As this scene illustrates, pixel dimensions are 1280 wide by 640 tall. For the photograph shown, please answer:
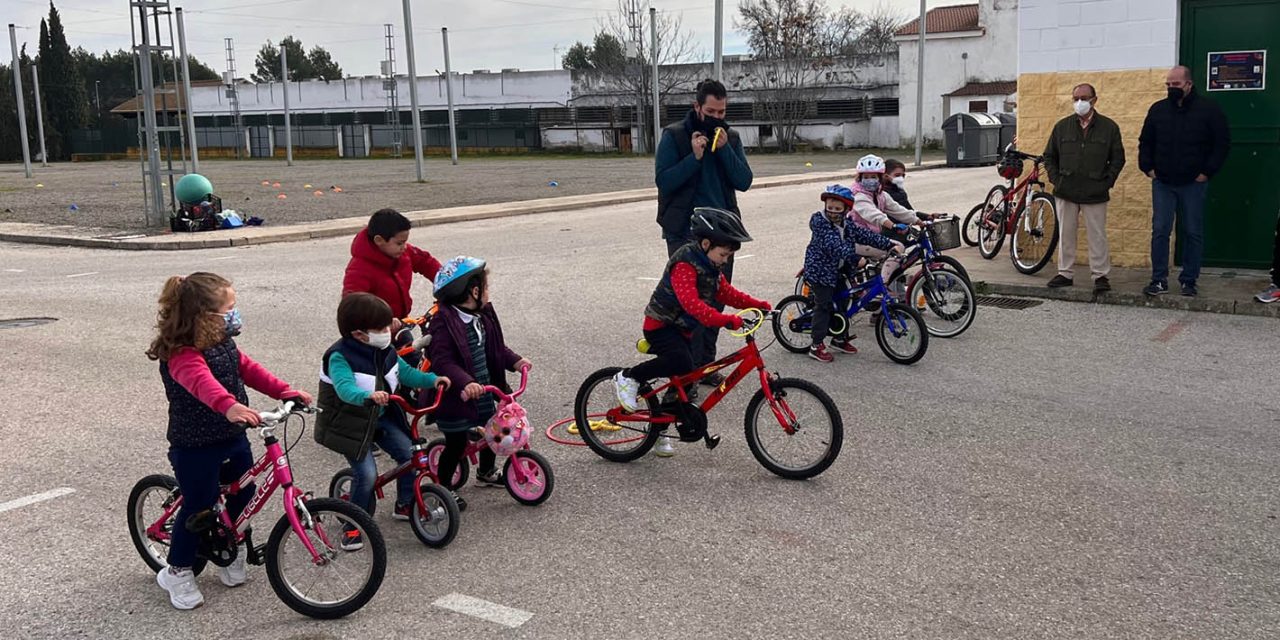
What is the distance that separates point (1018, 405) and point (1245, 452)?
55.2 inches

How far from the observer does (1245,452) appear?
242 inches

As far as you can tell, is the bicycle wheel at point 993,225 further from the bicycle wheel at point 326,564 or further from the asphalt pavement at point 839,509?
the bicycle wheel at point 326,564

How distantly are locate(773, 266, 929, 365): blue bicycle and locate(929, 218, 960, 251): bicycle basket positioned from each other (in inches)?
32.5

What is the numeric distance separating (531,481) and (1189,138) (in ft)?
23.9

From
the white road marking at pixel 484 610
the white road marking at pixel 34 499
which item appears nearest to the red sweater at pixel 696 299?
the white road marking at pixel 484 610

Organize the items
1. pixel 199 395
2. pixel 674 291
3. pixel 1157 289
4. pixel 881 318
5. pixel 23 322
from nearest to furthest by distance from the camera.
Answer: pixel 199 395
pixel 674 291
pixel 881 318
pixel 1157 289
pixel 23 322

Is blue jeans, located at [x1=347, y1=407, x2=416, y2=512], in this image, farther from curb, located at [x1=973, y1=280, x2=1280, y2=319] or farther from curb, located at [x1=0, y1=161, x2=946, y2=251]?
curb, located at [x1=0, y1=161, x2=946, y2=251]

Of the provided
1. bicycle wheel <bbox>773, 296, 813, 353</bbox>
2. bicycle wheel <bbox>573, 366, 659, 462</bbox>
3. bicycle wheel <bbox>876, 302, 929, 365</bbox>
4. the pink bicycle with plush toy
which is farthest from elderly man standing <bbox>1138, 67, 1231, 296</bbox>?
the pink bicycle with plush toy

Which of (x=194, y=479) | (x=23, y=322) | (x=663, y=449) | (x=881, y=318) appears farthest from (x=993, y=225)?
(x=194, y=479)

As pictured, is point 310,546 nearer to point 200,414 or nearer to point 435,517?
point 200,414

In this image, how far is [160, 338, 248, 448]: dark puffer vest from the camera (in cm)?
443

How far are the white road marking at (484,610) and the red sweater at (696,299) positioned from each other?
1.93 m

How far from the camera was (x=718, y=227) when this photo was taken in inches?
233

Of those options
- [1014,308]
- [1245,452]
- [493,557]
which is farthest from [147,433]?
[1014,308]
